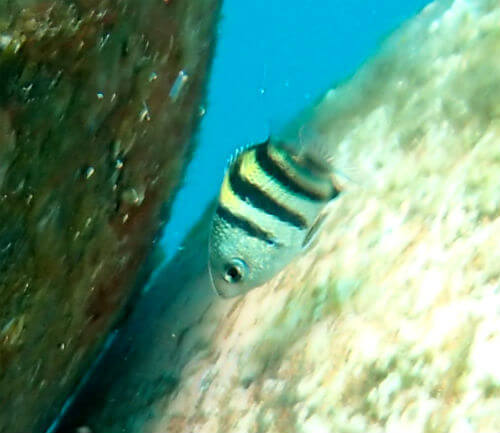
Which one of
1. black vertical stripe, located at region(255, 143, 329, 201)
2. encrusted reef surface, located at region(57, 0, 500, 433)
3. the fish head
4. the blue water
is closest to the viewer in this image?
encrusted reef surface, located at region(57, 0, 500, 433)

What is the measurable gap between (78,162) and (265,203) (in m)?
0.72

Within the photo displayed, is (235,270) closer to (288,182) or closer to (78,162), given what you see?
(288,182)

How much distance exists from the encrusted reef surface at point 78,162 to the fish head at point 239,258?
0.56 metres

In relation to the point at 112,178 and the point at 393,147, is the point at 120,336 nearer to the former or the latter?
the point at 112,178

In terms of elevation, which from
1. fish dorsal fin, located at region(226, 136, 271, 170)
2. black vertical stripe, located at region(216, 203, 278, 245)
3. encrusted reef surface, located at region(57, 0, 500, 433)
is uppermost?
fish dorsal fin, located at region(226, 136, 271, 170)

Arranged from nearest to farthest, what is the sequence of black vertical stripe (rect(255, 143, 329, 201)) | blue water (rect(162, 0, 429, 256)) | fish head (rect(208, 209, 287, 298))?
black vertical stripe (rect(255, 143, 329, 201)) < fish head (rect(208, 209, 287, 298)) < blue water (rect(162, 0, 429, 256))

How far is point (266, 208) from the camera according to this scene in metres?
2.01

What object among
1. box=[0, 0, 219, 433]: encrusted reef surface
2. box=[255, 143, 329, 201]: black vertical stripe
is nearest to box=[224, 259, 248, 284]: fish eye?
box=[255, 143, 329, 201]: black vertical stripe

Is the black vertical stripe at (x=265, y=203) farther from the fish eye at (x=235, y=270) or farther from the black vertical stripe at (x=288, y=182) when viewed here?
the fish eye at (x=235, y=270)

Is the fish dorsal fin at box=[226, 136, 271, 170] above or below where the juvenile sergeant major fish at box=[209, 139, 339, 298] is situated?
above

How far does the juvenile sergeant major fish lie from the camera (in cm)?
198

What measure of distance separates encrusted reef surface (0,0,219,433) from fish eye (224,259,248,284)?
62 centimetres

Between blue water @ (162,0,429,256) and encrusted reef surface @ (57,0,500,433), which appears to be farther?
blue water @ (162,0,429,256)

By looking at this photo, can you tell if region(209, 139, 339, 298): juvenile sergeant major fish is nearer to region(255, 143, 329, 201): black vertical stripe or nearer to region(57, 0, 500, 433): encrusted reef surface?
region(255, 143, 329, 201): black vertical stripe
